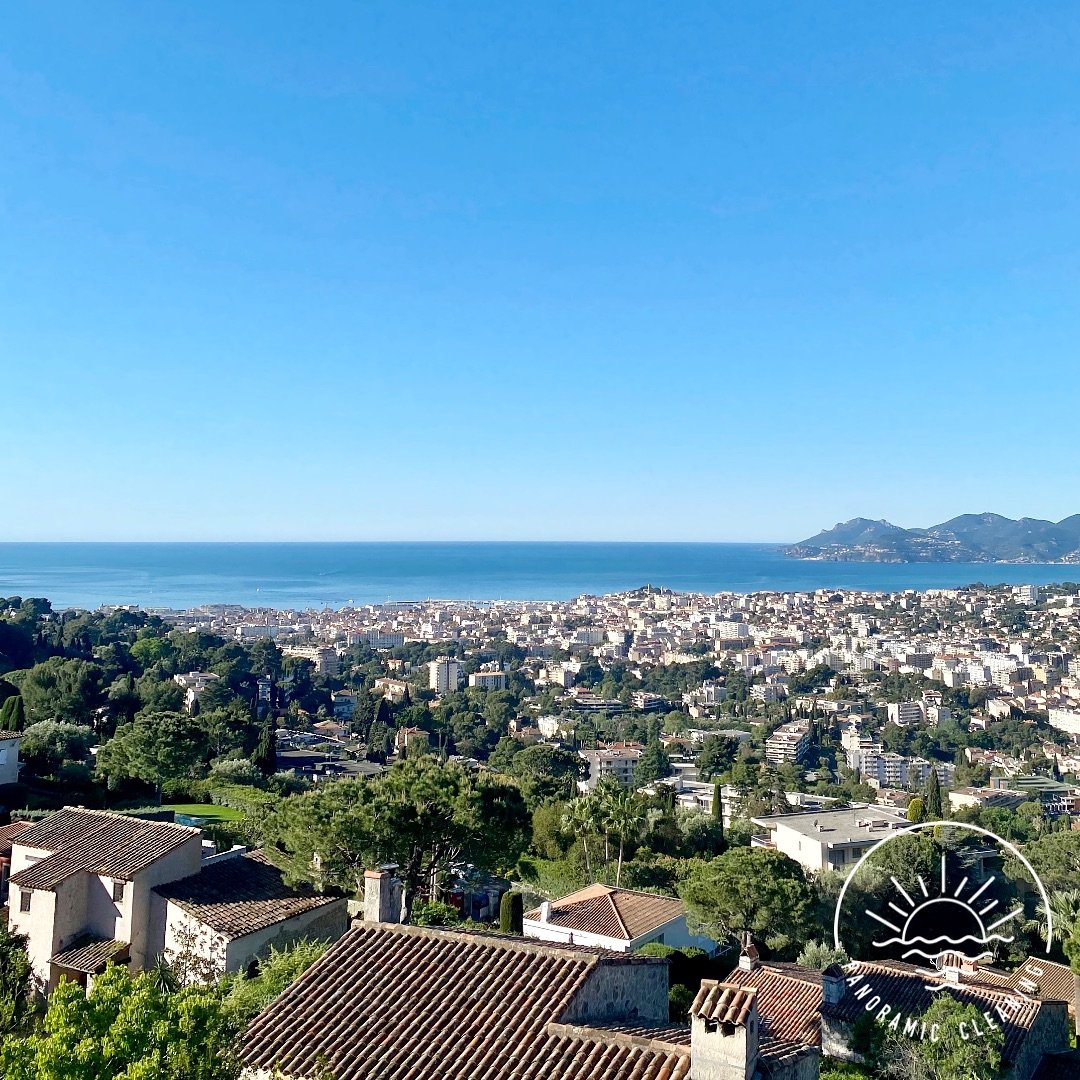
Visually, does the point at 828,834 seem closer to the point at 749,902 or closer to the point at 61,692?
the point at 749,902

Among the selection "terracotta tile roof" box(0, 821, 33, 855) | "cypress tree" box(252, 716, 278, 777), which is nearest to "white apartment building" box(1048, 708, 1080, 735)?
"cypress tree" box(252, 716, 278, 777)

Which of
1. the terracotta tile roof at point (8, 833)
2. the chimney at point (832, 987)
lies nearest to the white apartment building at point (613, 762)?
the terracotta tile roof at point (8, 833)

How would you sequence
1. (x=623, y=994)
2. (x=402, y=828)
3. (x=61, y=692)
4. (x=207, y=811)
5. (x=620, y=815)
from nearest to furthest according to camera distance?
(x=623, y=994) < (x=402, y=828) < (x=620, y=815) < (x=207, y=811) < (x=61, y=692)

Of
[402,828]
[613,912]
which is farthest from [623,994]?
[613,912]

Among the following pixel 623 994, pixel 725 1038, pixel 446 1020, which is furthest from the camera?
pixel 623 994

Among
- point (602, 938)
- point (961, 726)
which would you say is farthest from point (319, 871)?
point (961, 726)

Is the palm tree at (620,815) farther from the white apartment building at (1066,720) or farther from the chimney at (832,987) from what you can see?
the white apartment building at (1066,720)
